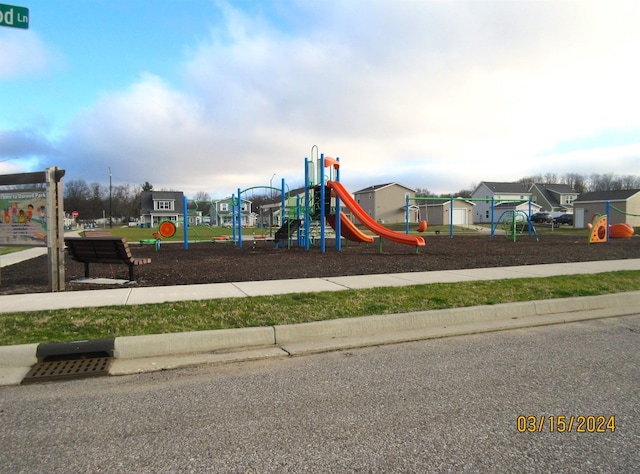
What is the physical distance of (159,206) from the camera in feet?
281

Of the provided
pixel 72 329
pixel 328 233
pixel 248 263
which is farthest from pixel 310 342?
pixel 328 233

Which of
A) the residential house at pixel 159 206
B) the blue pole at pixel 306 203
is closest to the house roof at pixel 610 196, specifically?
the blue pole at pixel 306 203

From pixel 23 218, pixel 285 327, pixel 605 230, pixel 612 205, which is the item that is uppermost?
pixel 612 205

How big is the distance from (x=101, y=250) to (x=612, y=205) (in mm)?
52608

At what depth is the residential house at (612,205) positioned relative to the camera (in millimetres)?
47369

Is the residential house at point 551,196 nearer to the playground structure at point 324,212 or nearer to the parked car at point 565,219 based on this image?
the parked car at point 565,219

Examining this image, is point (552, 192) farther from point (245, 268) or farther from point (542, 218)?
point (245, 268)

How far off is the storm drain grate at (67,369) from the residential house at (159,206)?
265 ft

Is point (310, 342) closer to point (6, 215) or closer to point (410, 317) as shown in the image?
point (410, 317)

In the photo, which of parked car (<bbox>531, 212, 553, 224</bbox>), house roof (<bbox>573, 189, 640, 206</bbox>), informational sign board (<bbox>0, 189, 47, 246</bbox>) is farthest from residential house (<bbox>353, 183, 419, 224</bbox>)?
informational sign board (<bbox>0, 189, 47, 246</bbox>)

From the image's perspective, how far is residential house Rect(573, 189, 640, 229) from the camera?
4737 cm

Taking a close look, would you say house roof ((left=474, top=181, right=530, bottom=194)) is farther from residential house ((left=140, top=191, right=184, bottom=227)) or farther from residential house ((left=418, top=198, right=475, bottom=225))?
residential house ((left=140, top=191, right=184, bottom=227))
